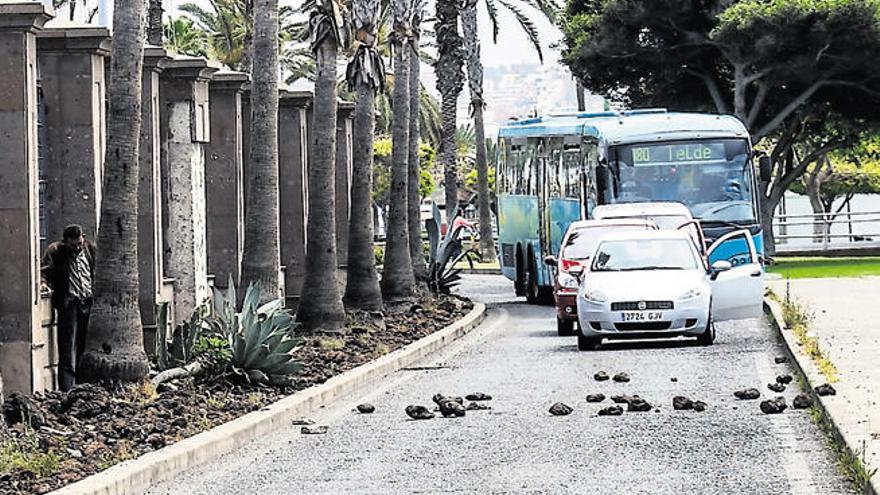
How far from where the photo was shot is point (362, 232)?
28.7m

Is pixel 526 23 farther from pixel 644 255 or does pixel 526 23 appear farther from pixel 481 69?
pixel 644 255

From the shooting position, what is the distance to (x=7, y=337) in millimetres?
16734

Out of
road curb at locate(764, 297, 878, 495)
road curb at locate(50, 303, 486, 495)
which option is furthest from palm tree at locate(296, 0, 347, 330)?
road curb at locate(764, 297, 878, 495)

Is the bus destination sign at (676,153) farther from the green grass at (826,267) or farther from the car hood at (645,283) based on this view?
the green grass at (826,267)

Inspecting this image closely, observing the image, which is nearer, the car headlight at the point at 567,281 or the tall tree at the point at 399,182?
the car headlight at the point at 567,281

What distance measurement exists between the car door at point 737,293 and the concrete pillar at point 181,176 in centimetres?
666

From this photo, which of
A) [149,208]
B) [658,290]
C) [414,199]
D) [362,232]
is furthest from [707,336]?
[414,199]

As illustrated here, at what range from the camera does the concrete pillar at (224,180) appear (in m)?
25.8

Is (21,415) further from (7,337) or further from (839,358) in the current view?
(839,358)

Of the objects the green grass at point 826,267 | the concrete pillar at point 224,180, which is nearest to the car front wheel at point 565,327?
the concrete pillar at point 224,180

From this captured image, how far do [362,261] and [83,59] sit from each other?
10.3 m

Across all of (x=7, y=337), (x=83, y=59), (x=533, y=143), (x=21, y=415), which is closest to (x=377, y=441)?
(x=21, y=415)

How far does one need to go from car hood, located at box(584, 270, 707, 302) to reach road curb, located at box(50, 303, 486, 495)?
9.42ft

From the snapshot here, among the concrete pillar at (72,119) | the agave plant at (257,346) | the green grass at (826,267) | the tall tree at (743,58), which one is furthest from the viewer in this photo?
the tall tree at (743,58)
